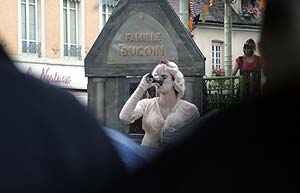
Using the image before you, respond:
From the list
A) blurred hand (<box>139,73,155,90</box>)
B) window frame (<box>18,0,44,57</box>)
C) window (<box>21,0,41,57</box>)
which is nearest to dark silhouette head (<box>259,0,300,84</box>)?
window frame (<box>18,0,44,57</box>)

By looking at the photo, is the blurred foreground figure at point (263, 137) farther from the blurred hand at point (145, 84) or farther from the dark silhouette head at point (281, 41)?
the blurred hand at point (145, 84)

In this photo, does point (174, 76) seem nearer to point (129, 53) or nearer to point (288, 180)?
point (129, 53)

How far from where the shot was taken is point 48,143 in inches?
10.7

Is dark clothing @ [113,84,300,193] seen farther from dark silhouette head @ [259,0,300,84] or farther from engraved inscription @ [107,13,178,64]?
engraved inscription @ [107,13,178,64]

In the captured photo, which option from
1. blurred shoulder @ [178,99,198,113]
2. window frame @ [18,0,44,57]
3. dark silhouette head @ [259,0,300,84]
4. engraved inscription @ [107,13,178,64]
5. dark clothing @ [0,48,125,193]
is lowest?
blurred shoulder @ [178,99,198,113]

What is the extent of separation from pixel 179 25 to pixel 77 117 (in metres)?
2.79

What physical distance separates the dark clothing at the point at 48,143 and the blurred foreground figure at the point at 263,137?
4cm

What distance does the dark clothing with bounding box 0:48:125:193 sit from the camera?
256mm

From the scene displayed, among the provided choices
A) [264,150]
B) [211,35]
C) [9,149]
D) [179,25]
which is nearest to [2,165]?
[9,149]

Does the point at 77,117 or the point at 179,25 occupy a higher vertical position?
the point at 179,25

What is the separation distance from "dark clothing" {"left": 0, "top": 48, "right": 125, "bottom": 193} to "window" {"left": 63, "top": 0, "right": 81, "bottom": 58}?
155 cm

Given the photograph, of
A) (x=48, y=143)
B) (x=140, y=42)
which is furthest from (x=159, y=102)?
(x=48, y=143)

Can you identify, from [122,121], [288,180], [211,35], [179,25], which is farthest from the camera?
[211,35]

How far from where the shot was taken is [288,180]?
0.69 feet
